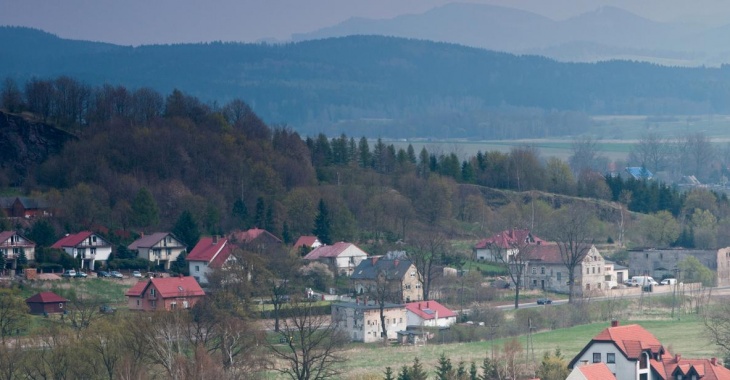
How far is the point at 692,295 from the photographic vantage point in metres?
70.5

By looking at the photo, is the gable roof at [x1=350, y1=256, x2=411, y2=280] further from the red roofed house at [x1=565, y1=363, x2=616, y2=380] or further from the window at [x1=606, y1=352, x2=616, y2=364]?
the red roofed house at [x1=565, y1=363, x2=616, y2=380]

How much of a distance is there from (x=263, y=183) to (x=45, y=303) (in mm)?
27606

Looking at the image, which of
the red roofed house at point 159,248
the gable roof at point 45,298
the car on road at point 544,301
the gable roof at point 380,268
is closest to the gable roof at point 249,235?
the red roofed house at point 159,248

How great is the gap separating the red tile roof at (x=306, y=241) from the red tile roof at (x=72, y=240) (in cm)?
1087

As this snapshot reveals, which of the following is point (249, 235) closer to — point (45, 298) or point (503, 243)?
point (503, 243)

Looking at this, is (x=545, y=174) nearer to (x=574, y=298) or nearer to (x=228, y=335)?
(x=574, y=298)

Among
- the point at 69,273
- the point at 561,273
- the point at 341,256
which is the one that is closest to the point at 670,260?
the point at 561,273

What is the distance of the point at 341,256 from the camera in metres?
73.0

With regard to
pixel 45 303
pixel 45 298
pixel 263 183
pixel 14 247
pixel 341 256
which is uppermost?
pixel 263 183

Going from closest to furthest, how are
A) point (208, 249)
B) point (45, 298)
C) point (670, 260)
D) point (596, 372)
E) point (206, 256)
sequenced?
1. point (596, 372)
2. point (45, 298)
3. point (206, 256)
4. point (208, 249)
5. point (670, 260)

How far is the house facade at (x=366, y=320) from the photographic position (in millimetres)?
59281

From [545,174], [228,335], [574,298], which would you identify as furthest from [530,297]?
[545,174]

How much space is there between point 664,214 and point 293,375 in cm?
4666

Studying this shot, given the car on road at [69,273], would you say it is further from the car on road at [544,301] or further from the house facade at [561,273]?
the house facade at [561,273]
